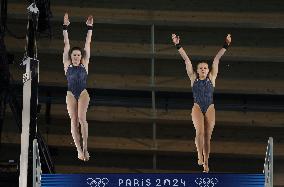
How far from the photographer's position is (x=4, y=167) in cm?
909

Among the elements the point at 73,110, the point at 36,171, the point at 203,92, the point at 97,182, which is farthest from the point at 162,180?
the point at 73,110

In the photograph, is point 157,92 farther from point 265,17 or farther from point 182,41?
point 265,17

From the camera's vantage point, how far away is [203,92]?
335 inches

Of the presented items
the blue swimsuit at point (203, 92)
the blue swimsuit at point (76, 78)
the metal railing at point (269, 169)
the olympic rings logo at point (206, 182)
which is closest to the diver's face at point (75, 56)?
the blue swimsuit at point (76, 78)

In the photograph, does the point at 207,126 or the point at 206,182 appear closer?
the point at 206,182

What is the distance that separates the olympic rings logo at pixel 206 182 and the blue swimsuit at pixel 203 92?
1652 mm

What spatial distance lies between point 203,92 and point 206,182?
1.82m

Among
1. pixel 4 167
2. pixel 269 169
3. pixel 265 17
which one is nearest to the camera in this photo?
pixel 269 169

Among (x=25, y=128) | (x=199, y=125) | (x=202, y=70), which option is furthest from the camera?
(x=199, y=125)

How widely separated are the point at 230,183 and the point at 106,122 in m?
3.98

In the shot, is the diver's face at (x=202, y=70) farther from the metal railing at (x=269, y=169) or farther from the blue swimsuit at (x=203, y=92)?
the metal railing at (x=269, y=169)

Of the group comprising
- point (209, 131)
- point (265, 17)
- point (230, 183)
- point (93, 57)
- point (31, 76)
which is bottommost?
point (230, 183)

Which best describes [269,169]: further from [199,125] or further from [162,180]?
[199,125]

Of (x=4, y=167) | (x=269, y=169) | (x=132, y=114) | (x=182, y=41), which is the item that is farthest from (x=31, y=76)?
(x=269, y=169)
